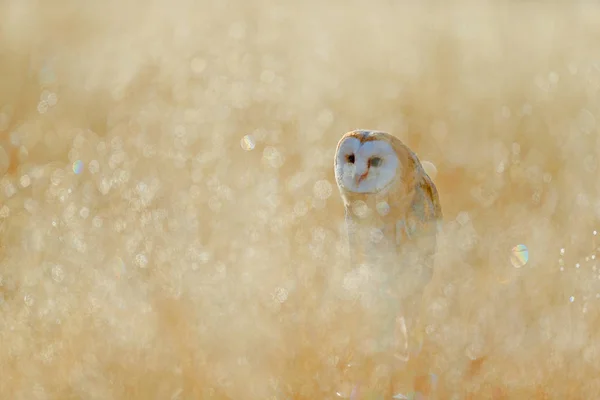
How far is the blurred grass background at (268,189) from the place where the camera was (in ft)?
8.89

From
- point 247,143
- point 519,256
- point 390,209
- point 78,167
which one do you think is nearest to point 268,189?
point 247,143

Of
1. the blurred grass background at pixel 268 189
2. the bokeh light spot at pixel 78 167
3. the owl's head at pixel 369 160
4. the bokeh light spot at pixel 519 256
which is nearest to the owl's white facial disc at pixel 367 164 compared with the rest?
the owl's head at pixel 369 160

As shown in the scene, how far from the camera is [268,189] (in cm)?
389

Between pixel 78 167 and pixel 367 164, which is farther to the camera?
pixel 78 167

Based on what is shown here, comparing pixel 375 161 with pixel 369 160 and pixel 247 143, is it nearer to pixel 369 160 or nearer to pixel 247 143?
pixel 369 160

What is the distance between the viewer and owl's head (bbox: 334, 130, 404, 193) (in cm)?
247

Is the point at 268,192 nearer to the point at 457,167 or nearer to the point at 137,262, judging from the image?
the point at 137,262

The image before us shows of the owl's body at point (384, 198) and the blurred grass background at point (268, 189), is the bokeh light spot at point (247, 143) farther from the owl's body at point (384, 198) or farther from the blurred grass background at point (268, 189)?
the owl's body at point (384, 198)

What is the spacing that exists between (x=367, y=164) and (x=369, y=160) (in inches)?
0.6

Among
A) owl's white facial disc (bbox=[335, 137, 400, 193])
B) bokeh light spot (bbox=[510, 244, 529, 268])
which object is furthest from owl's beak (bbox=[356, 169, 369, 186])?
bokeh light spot (bbox=[510, 244, 529, 268])

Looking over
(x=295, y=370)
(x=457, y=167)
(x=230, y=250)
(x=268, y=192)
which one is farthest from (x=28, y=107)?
(x=295, y=370)

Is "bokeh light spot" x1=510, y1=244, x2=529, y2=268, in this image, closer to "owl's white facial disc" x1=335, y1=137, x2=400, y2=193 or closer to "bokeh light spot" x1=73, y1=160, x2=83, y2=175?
"owl's white facial disc" x1=335, y1=137, x2=400, y2=193

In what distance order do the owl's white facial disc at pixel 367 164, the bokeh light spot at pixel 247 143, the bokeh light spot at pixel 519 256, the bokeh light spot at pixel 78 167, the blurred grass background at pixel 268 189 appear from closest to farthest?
the owl's white facial disc at pixel 367 164 < the blurred grass background at pixel 268 189 < the bokeh light spot at pixel 519 256 < the bokeh light spot at pixel 78 167 < the bokeh light spot at pixel 247 143

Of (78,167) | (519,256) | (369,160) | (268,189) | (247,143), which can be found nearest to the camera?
(369,160)
